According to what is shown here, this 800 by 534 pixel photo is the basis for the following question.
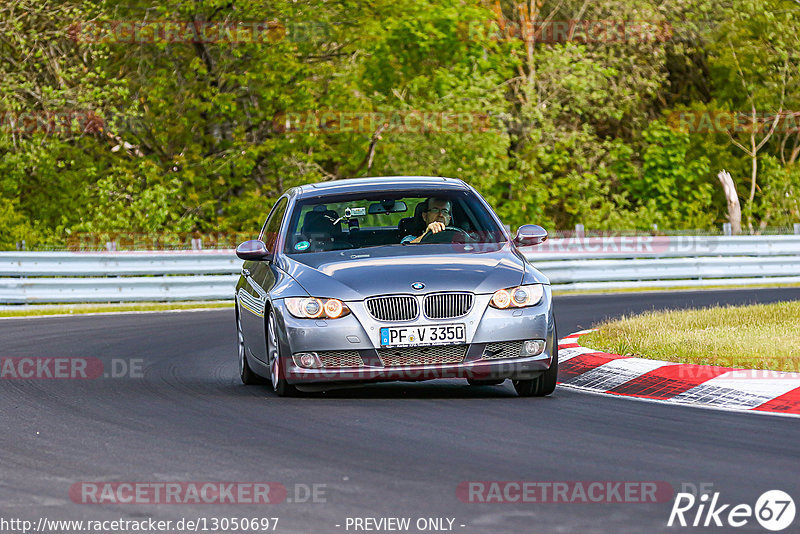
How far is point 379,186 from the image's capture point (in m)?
11.7

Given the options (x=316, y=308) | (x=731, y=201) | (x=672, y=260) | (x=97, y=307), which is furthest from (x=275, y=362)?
(x=731, y=201)

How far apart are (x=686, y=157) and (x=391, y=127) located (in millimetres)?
13808

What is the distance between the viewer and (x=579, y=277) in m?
26.0

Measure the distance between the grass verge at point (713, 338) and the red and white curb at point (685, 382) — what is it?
0.22 meters

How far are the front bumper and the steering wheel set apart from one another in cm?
133

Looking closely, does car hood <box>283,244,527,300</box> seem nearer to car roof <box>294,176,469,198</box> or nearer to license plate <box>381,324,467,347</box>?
license plate <box>381,324,467,347</box>

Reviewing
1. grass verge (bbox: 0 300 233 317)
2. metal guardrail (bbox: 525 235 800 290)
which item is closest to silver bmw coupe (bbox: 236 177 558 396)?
grass verge (bbox: 0 300 233 317)

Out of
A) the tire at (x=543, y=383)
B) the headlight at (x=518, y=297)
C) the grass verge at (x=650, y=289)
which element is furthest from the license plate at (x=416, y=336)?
the grass verge at (x=650, y=289)

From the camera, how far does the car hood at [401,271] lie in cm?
989

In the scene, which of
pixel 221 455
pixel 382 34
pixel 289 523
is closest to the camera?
pixel 289 523

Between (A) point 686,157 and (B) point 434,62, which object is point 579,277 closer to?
(B) point 434,62

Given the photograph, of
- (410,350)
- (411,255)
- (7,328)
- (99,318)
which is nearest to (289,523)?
(410,350)

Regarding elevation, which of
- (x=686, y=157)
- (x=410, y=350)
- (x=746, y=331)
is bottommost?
(x=686, y=157)

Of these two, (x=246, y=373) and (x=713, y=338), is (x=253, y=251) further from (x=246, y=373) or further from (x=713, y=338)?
(x=713, y=338)
